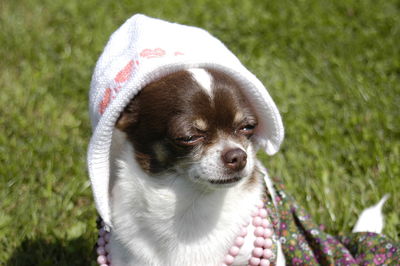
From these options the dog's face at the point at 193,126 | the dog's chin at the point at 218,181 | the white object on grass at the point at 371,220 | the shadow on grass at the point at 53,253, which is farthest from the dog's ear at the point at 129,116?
the white object on grass at the point at 371,220

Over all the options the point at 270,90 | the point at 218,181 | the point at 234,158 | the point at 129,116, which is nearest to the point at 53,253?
the point at 129,116

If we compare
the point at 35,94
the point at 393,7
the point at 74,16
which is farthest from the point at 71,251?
the point at 393,7

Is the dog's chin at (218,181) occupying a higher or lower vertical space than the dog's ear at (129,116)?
lower

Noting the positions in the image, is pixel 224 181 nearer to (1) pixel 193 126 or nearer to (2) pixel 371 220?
(1) pixel 193 126

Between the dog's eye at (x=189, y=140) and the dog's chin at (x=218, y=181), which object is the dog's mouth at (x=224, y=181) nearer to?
the dog's chin at (x=218, y=181)

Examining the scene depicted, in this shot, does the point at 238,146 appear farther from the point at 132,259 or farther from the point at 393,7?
the point at 393,7
